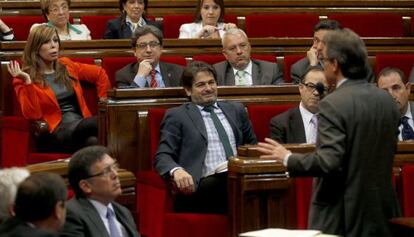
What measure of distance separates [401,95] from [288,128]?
12.9 inches

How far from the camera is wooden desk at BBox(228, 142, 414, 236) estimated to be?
6.52 ft

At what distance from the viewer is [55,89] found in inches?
110

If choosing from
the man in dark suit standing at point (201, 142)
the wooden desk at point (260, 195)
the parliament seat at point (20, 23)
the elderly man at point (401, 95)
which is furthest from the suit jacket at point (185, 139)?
the parliament seat at point (20, 23)

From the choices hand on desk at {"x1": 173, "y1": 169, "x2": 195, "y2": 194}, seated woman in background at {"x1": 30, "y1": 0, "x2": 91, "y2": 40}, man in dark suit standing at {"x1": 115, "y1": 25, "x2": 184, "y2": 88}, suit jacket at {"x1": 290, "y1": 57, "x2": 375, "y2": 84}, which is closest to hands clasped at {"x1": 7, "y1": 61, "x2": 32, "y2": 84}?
man in dark suit standing at {"x1": 115, "y1": 25, "x2": 184, "y2": 88}

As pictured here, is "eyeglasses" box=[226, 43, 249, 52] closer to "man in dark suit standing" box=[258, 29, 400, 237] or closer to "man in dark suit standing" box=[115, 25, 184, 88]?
"man in dark suit standing" box=[115, 25, 184, 88]

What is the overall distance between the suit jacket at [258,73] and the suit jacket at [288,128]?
42cm

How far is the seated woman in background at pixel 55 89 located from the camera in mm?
2719

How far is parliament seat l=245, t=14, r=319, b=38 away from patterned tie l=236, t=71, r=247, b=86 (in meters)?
0.54

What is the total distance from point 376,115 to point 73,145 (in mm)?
1242

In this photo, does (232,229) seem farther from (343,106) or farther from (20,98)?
(20,98)

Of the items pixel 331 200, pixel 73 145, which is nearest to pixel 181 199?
pixel 73 145

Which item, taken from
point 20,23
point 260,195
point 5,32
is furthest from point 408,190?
point 20,23

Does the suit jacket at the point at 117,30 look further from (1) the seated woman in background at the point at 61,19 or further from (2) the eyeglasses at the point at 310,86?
(2) the eyeglasses at the point at 310,86

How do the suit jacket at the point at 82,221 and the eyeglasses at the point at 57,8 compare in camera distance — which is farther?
the eyeglasses at the point at 57,8
